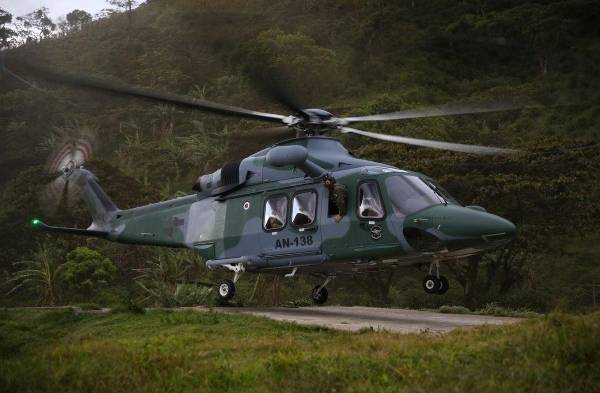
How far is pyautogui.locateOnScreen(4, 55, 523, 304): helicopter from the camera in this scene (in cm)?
1173

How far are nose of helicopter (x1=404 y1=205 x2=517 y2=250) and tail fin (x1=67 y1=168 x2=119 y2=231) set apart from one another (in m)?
9.32

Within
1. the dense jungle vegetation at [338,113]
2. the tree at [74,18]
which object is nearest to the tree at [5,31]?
the dense jungle vegetation at [338,113]

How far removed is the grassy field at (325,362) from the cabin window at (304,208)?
133 inches

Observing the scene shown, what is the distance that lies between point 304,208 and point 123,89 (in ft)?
13.3

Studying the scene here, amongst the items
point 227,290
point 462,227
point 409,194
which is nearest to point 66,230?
point 227,290

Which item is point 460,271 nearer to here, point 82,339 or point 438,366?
point 82,339

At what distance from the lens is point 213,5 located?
69250mm

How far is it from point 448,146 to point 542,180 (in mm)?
10363

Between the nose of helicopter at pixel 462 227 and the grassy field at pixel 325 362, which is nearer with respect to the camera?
the grassy field at pixel 325 362

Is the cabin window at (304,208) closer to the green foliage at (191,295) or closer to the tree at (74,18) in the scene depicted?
the green foliage at (191,295)

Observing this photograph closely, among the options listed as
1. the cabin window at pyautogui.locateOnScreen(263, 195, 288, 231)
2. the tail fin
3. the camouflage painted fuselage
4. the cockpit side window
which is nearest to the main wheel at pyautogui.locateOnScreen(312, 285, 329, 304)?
the camouflage painted fuselage

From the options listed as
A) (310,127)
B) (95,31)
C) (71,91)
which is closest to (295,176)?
(310,127)

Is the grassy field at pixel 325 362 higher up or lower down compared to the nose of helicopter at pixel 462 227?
lower down

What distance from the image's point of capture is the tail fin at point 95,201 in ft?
60.0
